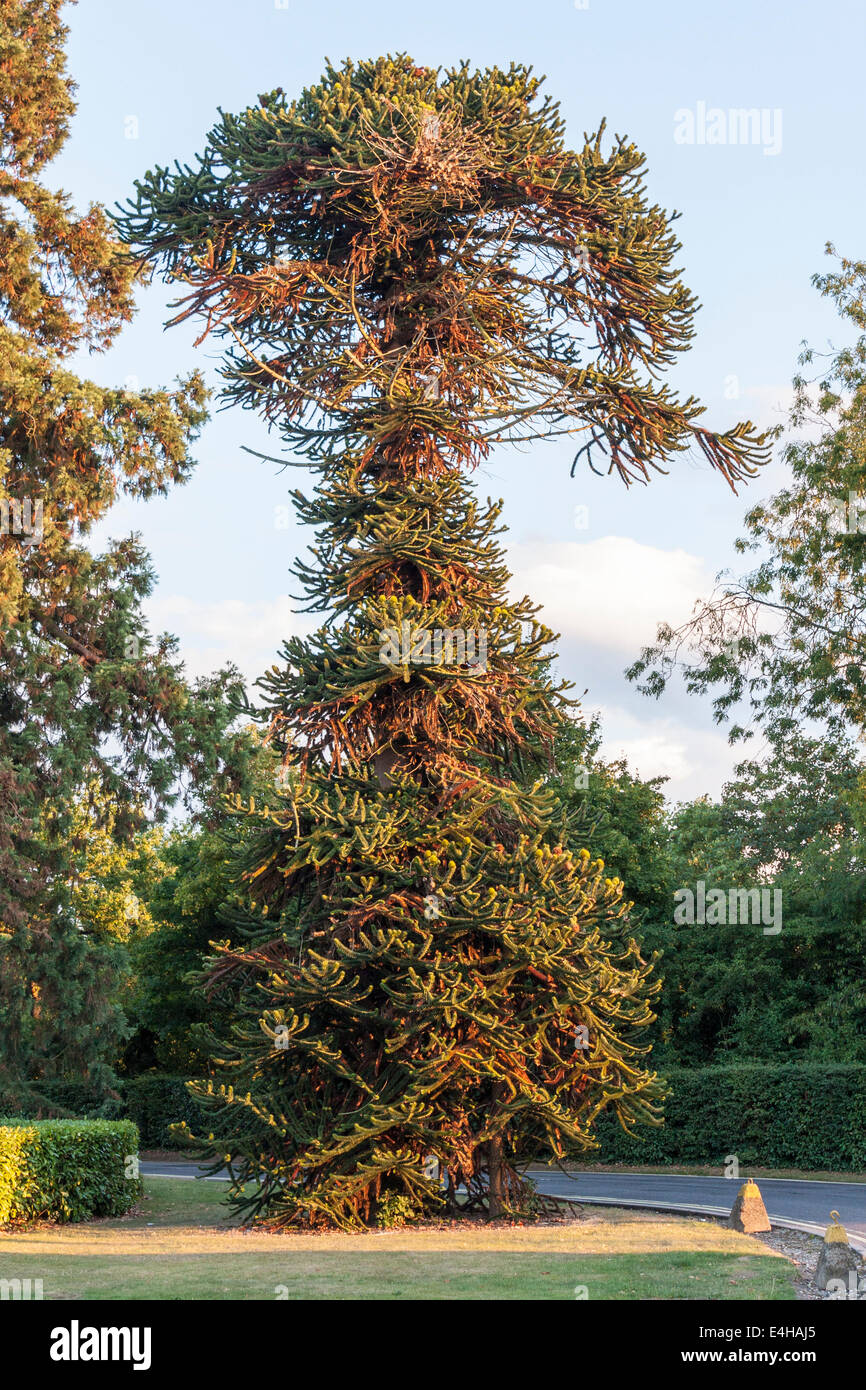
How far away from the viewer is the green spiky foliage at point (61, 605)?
24.2 meters

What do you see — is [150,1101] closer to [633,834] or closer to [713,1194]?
[633,834]

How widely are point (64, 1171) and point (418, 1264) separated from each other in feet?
29.2

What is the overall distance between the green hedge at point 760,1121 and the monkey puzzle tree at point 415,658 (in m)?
12.0

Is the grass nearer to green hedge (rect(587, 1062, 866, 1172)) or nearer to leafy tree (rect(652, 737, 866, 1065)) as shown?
green hedge (rect(587, 1062, 866, 1172))

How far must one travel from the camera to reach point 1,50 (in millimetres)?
25844

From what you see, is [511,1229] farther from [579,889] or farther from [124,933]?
[124,933]

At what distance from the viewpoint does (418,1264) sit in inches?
450

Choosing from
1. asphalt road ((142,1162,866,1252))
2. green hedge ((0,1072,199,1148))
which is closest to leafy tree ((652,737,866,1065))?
asphalt road ((142,1162,866,1252))

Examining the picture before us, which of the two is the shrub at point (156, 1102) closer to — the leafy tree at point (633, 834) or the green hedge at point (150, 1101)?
the green hedge at point (150, 1101)

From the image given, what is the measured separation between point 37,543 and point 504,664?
1221cm

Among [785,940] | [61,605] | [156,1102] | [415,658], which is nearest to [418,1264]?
[415,658]

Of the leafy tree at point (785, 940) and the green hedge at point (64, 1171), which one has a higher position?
the leafy tree at point (785, 940)

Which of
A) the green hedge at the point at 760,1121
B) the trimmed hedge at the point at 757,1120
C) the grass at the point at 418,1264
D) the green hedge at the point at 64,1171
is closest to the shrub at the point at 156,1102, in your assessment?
the trimmed hedge at the point at 757,1120

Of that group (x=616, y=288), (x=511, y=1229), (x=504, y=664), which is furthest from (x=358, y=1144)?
(x=616, y=288)
